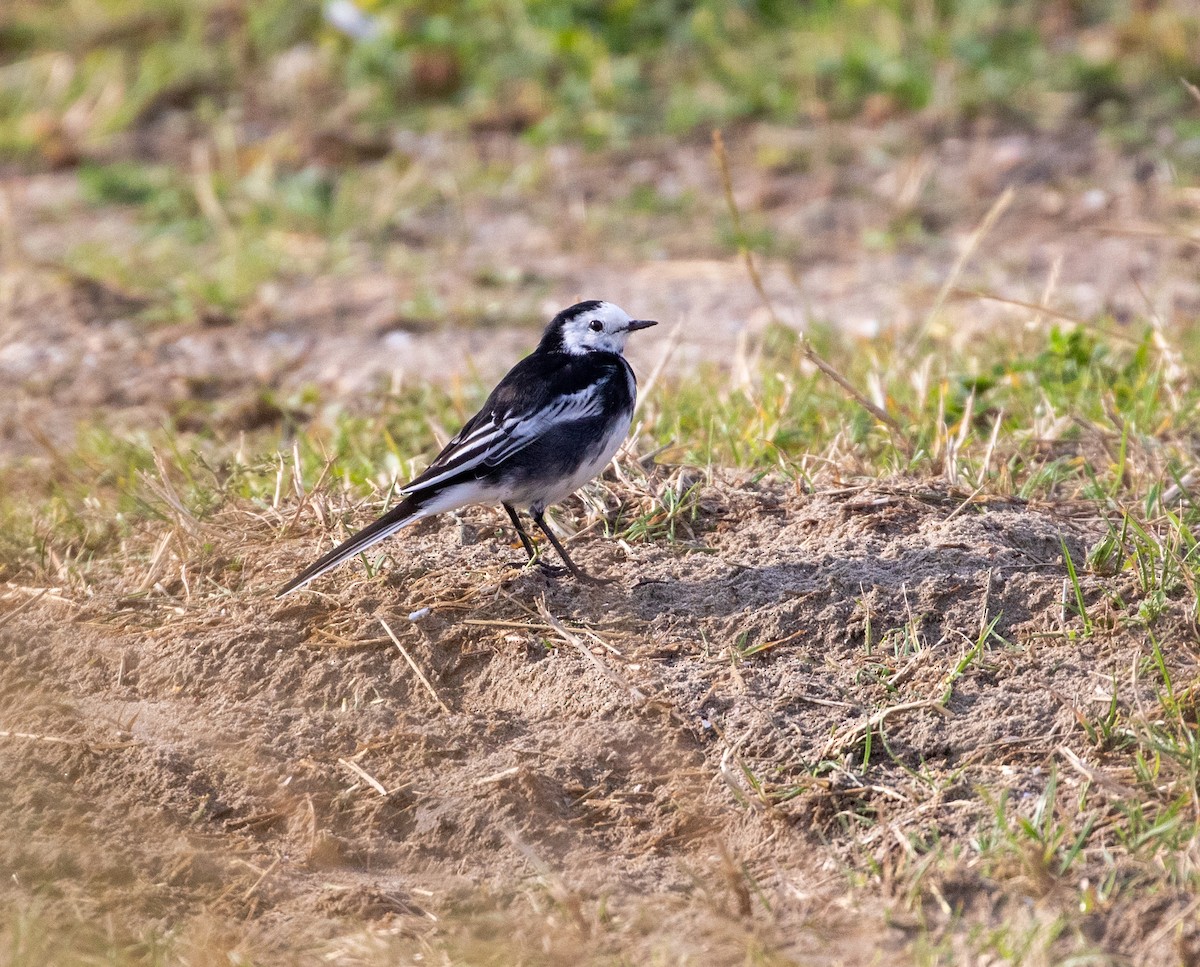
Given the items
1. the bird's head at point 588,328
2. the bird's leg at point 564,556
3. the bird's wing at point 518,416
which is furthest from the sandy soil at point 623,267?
the bird's leg at point 564,556

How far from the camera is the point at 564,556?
4.72 m

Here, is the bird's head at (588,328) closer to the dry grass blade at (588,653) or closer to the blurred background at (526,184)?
the blurred background at (526,184)

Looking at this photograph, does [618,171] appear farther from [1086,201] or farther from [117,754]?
[117,754]

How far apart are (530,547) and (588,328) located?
1007 mm

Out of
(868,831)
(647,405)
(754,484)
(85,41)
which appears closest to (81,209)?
(85,41)

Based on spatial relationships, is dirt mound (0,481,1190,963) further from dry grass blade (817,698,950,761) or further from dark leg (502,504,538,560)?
dark leg (502,504,538,560)

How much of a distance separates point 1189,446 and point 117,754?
3.85 m

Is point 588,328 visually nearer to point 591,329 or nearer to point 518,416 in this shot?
point 591,329

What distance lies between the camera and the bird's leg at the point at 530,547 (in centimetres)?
471

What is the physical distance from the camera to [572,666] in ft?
14.0

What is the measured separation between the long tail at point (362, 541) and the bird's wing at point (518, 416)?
12 cm

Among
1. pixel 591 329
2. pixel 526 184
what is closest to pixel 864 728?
pixel 591 329

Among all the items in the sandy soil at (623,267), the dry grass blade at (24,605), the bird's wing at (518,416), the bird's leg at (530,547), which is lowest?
the sandy soil at (623,267)

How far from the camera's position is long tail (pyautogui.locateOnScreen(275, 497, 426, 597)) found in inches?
175
